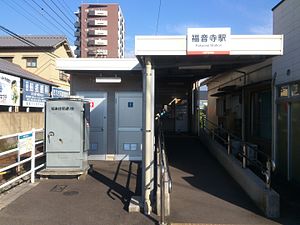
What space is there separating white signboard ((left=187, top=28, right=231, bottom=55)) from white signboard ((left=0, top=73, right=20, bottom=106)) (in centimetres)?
1534

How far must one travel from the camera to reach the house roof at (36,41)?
33.0 meters

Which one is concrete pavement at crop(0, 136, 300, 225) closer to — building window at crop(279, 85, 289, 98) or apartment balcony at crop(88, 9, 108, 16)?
building window at crop(279, 85, 289, 98)

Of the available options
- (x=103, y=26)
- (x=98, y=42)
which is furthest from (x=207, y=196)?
(x=103, y=26)

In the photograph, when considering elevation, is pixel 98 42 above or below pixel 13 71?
above

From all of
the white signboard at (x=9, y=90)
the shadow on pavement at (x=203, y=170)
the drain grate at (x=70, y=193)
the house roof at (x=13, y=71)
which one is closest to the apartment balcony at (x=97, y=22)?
the house roof at (x=13, y=71)

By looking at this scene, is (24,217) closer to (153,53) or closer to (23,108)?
(153,53)

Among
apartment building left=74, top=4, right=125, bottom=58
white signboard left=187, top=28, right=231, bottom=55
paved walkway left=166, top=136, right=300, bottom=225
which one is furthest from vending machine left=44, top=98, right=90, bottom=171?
apartment building left=74, top=4, right=125, bottom=58

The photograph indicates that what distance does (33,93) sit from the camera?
24469 millimetres

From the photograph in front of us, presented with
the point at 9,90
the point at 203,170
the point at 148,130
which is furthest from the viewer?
the point at 9,90

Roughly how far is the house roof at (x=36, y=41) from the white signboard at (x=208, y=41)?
27.9m

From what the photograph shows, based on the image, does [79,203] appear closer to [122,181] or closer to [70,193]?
[70,193]

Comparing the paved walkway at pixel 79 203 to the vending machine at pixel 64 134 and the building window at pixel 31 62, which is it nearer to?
the vending machine at pixel 64 134

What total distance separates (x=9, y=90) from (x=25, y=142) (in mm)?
12932

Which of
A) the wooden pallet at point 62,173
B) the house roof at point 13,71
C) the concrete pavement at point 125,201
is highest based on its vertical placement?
the house roof at point 13,71
